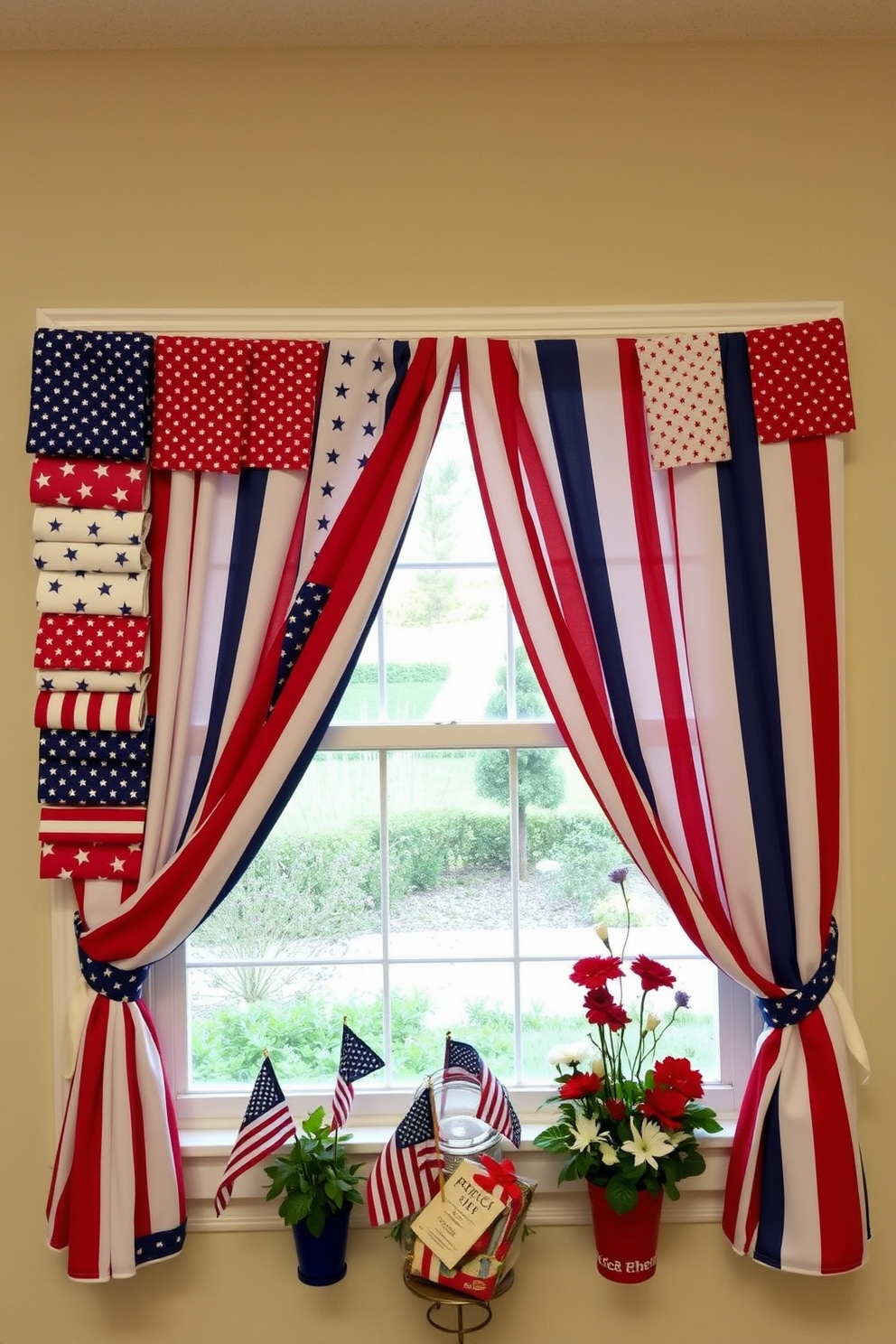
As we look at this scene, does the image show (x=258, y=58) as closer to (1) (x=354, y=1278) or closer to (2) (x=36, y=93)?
(2) (x=36, y=93)

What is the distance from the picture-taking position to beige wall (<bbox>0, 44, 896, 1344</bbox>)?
2189 mm

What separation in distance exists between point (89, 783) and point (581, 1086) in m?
1.15

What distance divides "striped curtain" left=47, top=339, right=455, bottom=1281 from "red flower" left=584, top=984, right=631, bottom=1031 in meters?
0.74

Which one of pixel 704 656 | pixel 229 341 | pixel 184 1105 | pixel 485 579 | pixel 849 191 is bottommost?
pixel 184 1105

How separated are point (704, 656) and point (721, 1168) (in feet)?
3.53

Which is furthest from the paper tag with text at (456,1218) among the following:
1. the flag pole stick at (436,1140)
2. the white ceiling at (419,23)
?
the white ceiling at (419,23)

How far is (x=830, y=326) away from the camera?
214cm

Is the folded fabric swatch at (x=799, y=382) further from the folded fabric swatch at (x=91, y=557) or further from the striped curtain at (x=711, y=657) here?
the folded fabric swatch at (x=91, y=557)

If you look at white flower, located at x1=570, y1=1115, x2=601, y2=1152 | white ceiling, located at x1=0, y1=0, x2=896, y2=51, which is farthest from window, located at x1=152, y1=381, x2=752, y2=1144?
white ceiling, located at x1=0, y1=0, x2=896, y2=51

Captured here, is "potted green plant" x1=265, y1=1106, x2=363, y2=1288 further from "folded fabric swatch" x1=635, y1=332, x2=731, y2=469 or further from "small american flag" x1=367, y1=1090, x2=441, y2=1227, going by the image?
"folded fabric swatch" x1=635, y1=332, x2=731, y2=469

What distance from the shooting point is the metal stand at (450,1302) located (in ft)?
6.31

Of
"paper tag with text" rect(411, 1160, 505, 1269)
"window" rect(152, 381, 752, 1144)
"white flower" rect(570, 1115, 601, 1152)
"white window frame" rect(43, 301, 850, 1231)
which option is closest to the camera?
"paper tag with text" rect(411, 1160, 505, 1269)

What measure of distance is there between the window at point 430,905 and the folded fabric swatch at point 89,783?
355mm

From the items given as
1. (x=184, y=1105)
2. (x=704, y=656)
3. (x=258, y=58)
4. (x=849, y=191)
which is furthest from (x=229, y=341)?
(x=184, y=1105)
